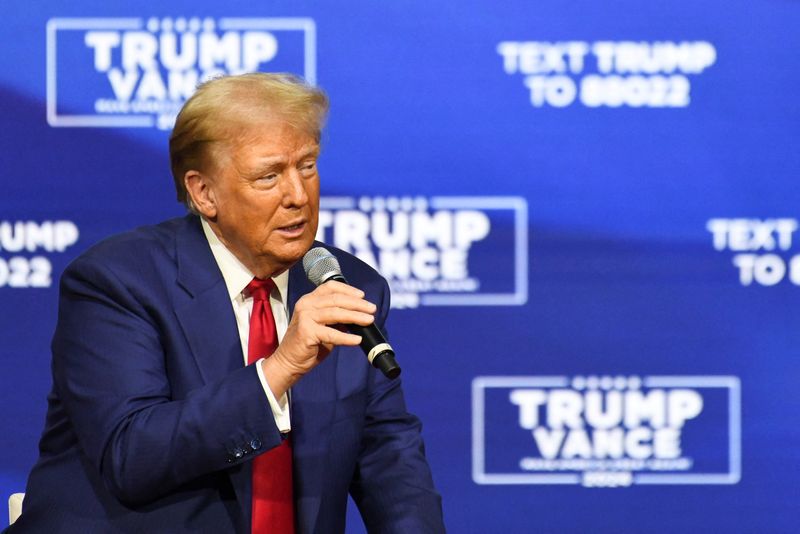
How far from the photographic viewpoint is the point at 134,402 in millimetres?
1673

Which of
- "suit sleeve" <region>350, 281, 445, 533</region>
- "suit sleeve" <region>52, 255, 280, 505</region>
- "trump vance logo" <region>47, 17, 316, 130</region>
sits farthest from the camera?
"trump vance logo" <region>47, 17, 316, 130</region>

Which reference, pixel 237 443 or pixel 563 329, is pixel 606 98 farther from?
pixel 237 443

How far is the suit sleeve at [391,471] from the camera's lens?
1861mm

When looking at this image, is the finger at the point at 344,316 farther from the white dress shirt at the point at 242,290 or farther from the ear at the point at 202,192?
the ear at the point at 202,192

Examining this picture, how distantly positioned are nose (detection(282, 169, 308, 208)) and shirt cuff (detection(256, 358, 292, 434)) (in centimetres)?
28

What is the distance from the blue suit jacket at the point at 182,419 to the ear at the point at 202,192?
5cm

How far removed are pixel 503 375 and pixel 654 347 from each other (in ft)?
1.26

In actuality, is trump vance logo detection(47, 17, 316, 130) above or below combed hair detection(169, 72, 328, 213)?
above

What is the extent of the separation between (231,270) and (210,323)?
0.13m

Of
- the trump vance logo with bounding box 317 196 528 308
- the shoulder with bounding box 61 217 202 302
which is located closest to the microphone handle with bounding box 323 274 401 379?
the shoulder with bounding box 61 217 202 302

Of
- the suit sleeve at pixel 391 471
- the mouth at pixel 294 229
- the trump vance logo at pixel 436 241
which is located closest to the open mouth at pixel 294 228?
the mouth at pixel 294 229

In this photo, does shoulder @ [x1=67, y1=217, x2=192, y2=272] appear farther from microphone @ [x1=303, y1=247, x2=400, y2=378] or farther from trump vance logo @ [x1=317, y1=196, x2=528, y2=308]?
trump vance logo @ [x1=317, y1=196, x2=528, y2=308]

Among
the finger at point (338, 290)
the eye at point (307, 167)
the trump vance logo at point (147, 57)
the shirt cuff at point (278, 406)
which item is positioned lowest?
the shirt cuff at point (278, 406)

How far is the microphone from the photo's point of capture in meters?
1.49
